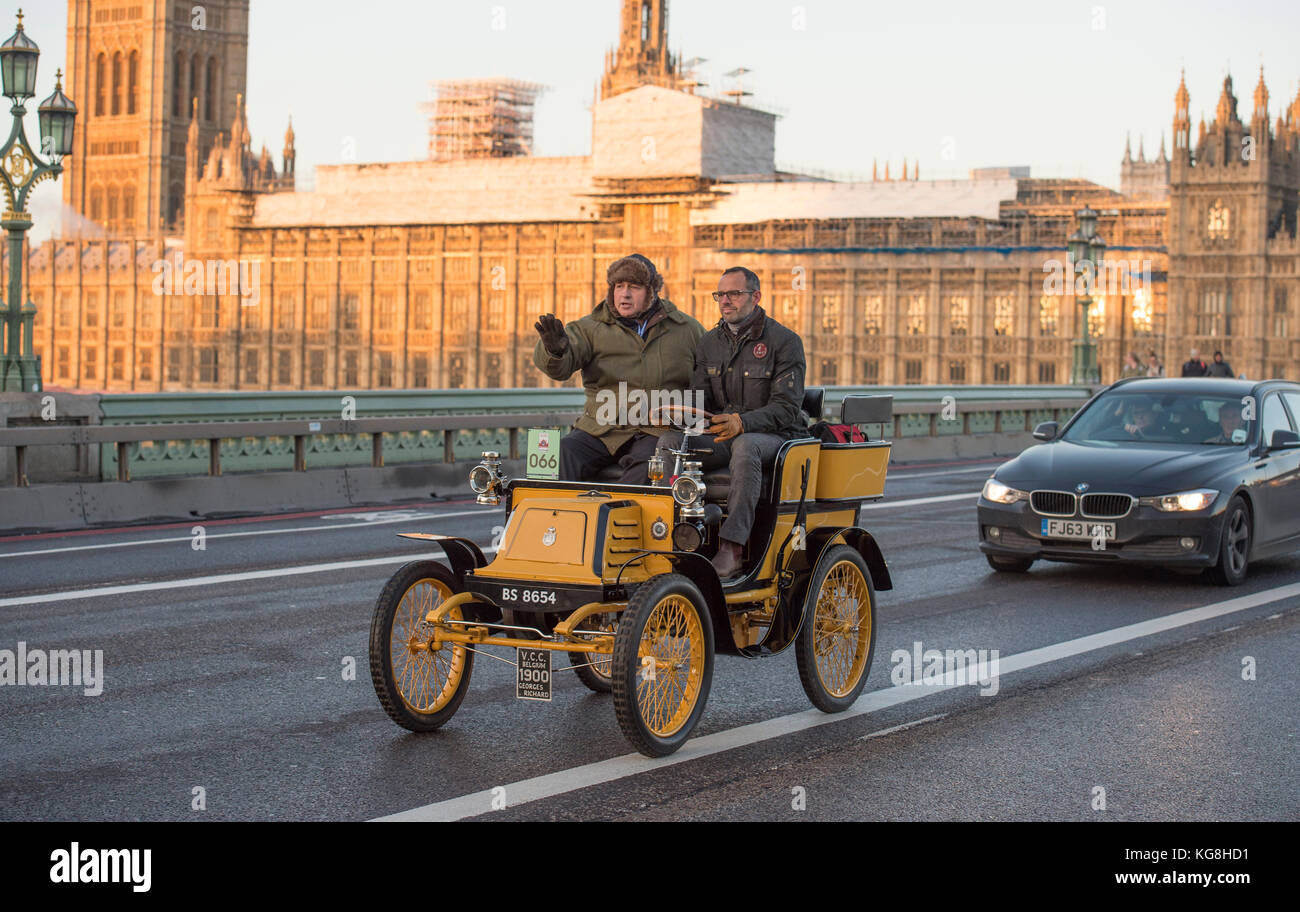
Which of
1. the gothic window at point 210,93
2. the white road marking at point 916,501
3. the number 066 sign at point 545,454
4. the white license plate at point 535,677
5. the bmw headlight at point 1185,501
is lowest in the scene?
the white road marking at point 916,501

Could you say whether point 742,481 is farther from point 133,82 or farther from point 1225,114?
point 133,82

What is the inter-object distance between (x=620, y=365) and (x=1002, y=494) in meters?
5.90

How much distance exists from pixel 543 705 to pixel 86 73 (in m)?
144

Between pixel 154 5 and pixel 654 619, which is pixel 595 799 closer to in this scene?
pixel 654 619

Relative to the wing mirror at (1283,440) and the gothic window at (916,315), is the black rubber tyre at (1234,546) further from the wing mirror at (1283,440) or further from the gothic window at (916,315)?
the gothic window at (916,315)

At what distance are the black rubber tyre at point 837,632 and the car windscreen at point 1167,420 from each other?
6.20m

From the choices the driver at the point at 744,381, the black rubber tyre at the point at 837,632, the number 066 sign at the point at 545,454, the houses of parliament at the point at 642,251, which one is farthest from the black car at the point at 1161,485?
the houses of parliament at the point at 642,251

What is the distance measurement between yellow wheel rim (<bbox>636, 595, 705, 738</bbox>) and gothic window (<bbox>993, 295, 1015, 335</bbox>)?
7433cm

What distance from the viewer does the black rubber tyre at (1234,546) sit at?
1234 centimetres

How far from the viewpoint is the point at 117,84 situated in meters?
140

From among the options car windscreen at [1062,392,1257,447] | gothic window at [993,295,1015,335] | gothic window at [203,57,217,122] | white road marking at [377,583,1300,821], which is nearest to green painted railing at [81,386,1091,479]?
car windscreen at [1062,392,1257,447]

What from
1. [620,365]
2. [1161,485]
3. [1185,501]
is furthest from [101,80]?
[620,365]

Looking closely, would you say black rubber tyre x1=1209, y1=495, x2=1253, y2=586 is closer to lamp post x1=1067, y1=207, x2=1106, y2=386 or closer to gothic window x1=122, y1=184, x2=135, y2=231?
lamp post x1=1067, y1=207, x2=1106, y2=386

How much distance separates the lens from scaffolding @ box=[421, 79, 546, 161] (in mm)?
117938
